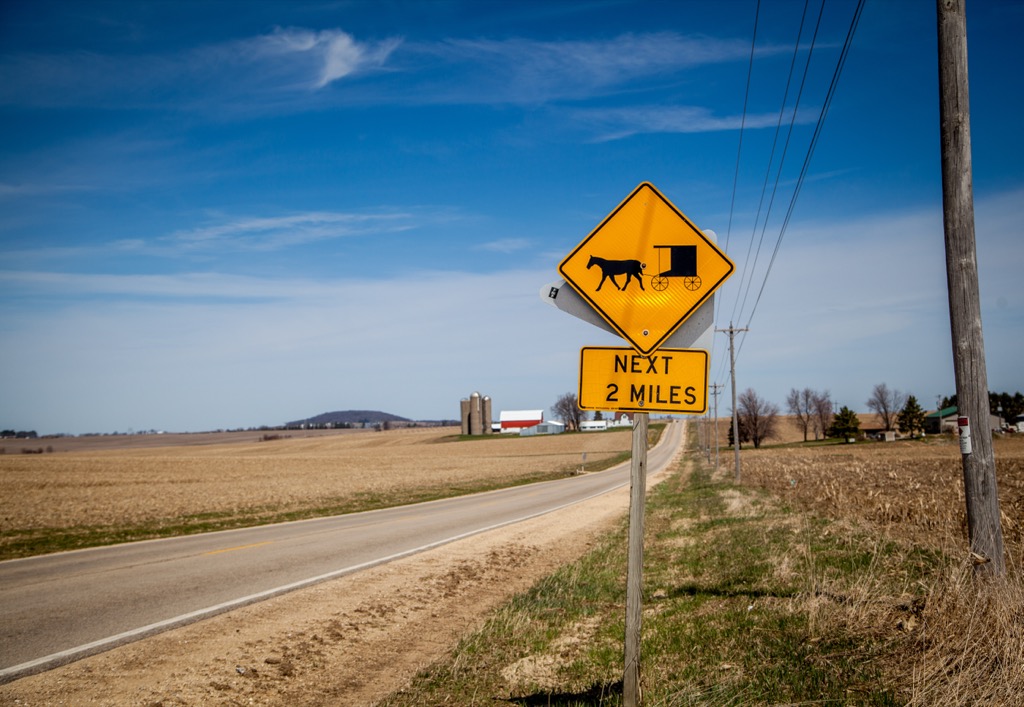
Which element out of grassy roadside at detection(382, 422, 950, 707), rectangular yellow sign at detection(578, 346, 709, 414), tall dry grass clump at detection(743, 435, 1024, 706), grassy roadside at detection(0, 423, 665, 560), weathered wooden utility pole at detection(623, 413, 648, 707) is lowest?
grassy roadside at detection(0, 423, 665, 560)

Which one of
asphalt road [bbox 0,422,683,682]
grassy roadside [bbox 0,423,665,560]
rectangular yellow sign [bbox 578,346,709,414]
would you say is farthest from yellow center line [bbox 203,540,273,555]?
rectangular yellow sign [bbox 578,346,709,414]

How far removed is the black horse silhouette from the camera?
409cm

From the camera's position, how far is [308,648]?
21.0 feet

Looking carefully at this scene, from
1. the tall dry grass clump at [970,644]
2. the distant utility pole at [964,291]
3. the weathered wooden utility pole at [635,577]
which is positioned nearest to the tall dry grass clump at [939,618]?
the tall dry grass clump at [970,644]

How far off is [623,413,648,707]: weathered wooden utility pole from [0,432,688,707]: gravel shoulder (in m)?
2.31

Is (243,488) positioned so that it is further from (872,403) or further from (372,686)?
(872,403)

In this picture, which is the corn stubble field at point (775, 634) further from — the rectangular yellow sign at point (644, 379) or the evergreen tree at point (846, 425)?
the evergreen tree at point (846, 425)

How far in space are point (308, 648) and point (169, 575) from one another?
199 inches

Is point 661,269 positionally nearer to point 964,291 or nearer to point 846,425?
point 964,291

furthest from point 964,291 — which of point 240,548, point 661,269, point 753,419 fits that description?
point 753,419

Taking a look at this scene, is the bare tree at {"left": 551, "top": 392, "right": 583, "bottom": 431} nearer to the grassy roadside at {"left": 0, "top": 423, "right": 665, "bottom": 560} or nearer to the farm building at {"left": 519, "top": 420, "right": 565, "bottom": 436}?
the farm building at {"left": 519, "top": 420, "right": 565, "bottom": 436}

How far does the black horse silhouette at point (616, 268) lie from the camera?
409 cm

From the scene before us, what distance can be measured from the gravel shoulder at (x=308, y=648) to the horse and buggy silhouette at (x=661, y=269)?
3.68m

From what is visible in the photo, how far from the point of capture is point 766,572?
7.97 meters
